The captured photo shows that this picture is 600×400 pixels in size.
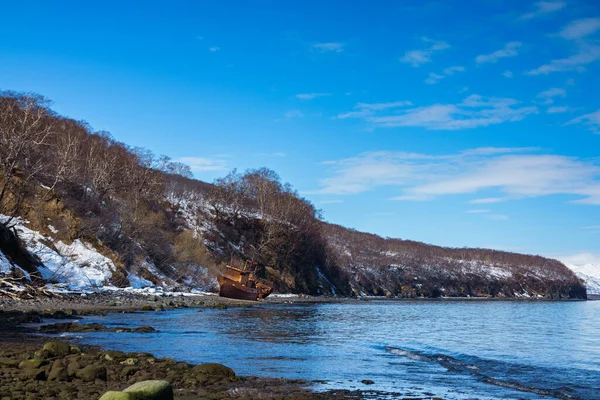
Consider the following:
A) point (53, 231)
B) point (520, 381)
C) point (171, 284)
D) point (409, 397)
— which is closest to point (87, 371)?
point (409, 397)

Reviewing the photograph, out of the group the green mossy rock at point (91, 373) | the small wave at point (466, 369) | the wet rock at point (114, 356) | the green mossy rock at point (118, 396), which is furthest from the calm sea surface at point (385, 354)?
the green mossy rock at point (118, 396)

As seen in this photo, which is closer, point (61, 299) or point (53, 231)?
point (61, 299)

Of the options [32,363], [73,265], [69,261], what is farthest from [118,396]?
[69,261]

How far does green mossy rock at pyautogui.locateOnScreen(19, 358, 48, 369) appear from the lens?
12.9 m

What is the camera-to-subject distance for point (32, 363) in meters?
13.1

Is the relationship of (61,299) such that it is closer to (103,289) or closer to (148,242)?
(103,289)

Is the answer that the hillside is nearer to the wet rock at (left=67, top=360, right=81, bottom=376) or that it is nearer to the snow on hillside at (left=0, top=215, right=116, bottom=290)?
the snow on hillside at (left=0, top=215, right=116, bottom=290)

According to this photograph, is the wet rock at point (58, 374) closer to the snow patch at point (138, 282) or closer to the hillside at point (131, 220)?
the hillside at point (131, 220)

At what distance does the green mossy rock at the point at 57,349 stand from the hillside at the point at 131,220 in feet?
77.7

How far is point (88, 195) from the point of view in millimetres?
64625

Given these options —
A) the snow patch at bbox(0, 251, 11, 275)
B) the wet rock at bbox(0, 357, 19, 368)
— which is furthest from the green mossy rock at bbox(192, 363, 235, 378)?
the snow patch at bbox(0, 251, 11, 275)

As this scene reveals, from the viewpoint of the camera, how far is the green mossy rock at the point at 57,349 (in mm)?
15086

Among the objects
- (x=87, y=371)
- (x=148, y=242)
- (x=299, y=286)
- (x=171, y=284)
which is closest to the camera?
(x=87, y=371)

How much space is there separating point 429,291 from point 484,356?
145558 mm
